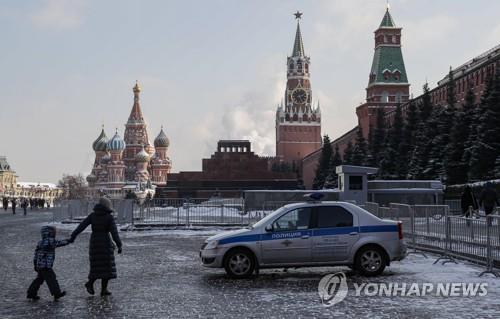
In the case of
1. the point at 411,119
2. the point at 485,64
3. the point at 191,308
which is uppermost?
the point at 485,64

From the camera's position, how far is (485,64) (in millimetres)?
74562

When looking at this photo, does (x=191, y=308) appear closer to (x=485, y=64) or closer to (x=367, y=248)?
(x=367, y=248)

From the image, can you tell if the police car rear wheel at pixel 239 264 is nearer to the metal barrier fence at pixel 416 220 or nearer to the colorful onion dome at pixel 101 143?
the metal barrier fence at pixel 416 220

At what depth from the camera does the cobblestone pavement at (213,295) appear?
9383mm

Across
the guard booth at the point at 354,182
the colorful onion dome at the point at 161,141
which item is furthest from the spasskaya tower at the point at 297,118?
the guard booth at the point at 354,182

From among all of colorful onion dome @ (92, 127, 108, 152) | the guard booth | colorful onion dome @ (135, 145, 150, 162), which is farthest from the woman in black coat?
colorful onion dome @ (92, 127, 108, 152)

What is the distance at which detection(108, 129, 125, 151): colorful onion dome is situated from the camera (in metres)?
160

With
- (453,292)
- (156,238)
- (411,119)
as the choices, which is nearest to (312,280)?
(453,292)

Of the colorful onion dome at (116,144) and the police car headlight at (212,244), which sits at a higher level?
the colorful onion dome at (116,144)

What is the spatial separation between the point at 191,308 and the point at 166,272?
4.79 meters

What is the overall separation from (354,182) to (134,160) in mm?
124433

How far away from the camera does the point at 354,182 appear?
43.0m

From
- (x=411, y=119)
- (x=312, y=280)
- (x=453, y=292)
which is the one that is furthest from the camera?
(x=411, y=119)

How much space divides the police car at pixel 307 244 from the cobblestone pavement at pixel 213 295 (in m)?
0.34
